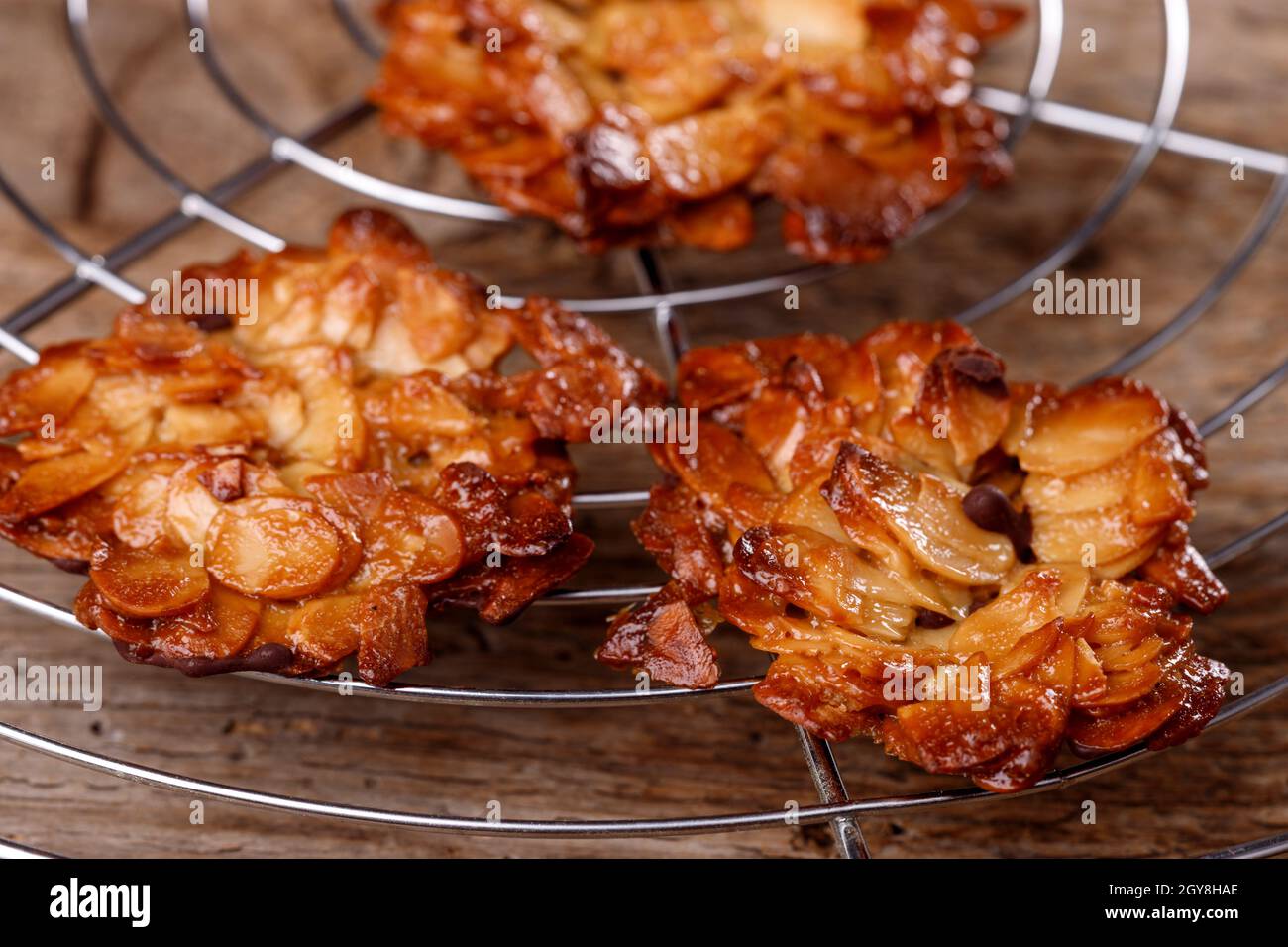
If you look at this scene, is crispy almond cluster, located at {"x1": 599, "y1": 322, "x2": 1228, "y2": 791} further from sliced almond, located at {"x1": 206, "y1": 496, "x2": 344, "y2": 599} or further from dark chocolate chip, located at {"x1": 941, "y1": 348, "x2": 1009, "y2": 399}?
sliced almond, located at {"x1": 206, "y1": 496, "x2": 344, "y2": 599}

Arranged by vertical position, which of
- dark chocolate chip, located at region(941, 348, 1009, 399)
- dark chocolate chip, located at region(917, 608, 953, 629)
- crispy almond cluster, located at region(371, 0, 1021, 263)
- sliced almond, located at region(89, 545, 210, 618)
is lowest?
dark chocolate chip, located at region(917, 608, 953, 629)

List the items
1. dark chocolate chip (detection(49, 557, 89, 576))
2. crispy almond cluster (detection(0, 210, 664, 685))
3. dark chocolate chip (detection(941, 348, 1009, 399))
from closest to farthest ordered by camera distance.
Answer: crispy almond cluster (detection(0, 210, 664, 685)) < dark chocolate chip (detection(49, 557, 89, 576)) < dark chocolate chip (detection(941, 348, 1009, 399))

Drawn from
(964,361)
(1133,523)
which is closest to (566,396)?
(964,361)

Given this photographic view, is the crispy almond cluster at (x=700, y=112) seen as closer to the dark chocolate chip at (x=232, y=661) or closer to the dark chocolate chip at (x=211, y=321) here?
the dark chocolate chip at (x=211, y=321)

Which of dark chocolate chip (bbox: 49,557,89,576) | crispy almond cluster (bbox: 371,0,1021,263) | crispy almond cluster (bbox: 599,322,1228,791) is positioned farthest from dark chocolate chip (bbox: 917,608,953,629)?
dark chocolate chip (bbox: 49,557,89,576)

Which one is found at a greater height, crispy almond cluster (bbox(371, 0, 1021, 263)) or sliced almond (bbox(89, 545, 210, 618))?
crispy almond cluster (bbox(371, 0, 1021, 263))

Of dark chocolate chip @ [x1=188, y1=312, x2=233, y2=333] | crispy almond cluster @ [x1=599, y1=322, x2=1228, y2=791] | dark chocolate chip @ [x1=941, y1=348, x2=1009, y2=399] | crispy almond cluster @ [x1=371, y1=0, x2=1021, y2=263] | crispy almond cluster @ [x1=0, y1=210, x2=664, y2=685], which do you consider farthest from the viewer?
crispy almond cluster @ [x1=371, y1=0, x2=1021, y2=263]

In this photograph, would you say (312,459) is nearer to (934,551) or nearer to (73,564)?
(73,564)
